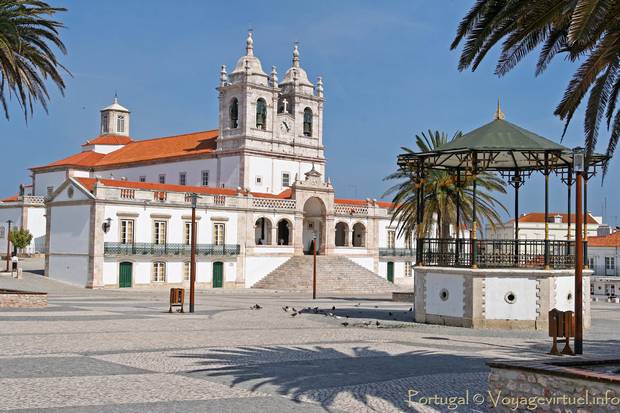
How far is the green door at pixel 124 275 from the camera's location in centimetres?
5103

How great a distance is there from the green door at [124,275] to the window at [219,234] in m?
7.15

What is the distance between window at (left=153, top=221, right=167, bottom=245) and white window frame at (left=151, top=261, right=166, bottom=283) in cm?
134

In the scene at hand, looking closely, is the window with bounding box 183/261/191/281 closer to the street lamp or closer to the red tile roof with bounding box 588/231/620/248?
the street lamp

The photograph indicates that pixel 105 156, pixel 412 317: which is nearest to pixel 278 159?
pixel 105 156

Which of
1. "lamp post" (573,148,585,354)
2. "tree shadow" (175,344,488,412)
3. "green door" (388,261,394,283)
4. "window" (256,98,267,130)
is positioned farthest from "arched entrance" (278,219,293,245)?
"lamp post" (573,148,585,354)

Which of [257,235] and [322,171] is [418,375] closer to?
[257,235]

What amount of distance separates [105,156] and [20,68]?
196 ft

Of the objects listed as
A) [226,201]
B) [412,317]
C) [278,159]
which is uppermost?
[278,159]

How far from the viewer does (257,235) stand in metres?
63.7

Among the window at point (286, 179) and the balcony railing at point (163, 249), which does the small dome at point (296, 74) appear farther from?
the balcony railing at point (163, 249)

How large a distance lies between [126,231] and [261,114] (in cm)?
2221

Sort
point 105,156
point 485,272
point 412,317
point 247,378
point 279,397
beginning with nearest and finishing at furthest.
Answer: point 279,397
point 247,378
point 485,272
point 412,317
point 105,156

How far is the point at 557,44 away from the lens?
1501cm

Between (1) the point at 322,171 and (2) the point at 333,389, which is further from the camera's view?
(1) the point at 322,171
